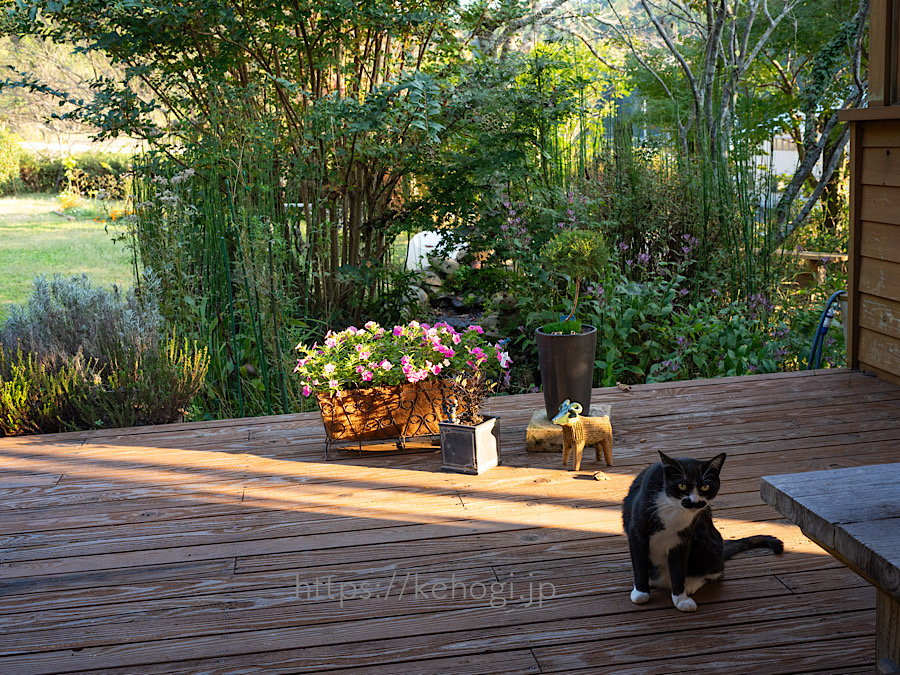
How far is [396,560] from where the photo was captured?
6.46 ft

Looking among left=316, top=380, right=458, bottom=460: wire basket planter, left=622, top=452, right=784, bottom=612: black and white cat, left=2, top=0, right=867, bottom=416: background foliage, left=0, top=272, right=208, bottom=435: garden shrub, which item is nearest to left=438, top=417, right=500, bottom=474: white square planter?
left=316, top=380, right=458, bottom=460: wire basket planter

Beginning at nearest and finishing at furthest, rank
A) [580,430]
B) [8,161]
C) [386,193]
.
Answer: [580,430] < [386,193] < [8,161]

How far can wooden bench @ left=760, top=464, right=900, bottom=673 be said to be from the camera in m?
1.10

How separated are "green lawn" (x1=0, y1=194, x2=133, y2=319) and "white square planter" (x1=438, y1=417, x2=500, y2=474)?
601cm

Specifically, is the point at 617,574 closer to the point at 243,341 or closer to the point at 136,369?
the point at 136,369

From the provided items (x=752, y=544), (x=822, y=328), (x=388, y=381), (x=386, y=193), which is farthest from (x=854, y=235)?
(x=386, y=193)

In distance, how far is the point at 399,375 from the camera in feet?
8.87

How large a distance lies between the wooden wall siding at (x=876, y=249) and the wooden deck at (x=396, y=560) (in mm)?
356

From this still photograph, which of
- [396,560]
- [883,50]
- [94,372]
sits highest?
[883,50]

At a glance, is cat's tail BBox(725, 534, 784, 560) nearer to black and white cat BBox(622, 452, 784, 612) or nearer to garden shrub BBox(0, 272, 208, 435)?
black and white cat BBox(622, 452, 784, 612)

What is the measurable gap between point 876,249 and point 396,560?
8.31 ft

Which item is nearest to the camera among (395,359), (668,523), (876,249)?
(668,523)

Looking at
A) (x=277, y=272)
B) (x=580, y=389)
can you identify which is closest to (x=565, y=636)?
(x=580, y=389)

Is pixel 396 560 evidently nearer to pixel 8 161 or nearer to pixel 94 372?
pixel 94 372
